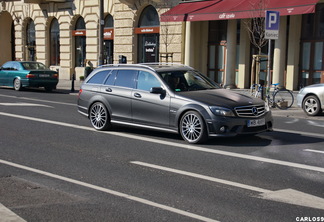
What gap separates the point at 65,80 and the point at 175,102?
1033 inches

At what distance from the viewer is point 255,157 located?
8539 millimetres

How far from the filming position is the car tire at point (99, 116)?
11.5 metres

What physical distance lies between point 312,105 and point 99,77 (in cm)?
737

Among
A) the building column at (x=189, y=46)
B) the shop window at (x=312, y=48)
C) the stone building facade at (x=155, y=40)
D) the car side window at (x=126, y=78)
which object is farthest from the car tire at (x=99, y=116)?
the building column at (x=189, y=46)

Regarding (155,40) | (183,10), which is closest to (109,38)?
(155,40)

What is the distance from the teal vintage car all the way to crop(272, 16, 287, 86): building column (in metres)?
11.0

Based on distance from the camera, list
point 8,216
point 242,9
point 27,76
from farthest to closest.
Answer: point 27,76
point 242,9
point 8,216

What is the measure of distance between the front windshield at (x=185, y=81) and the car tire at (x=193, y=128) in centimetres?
80

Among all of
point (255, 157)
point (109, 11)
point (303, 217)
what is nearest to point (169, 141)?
point (255, 157)

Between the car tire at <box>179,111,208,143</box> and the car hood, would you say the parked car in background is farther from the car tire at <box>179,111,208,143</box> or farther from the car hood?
Result: the car tire at <box>179,111,208,143</box>

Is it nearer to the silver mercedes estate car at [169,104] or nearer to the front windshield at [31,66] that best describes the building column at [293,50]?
the front windshield at [31,66]

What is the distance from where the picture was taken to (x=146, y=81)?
35.5ft

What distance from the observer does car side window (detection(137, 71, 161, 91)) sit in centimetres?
1062

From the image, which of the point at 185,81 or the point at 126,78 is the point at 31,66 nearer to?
the point at 126,78
